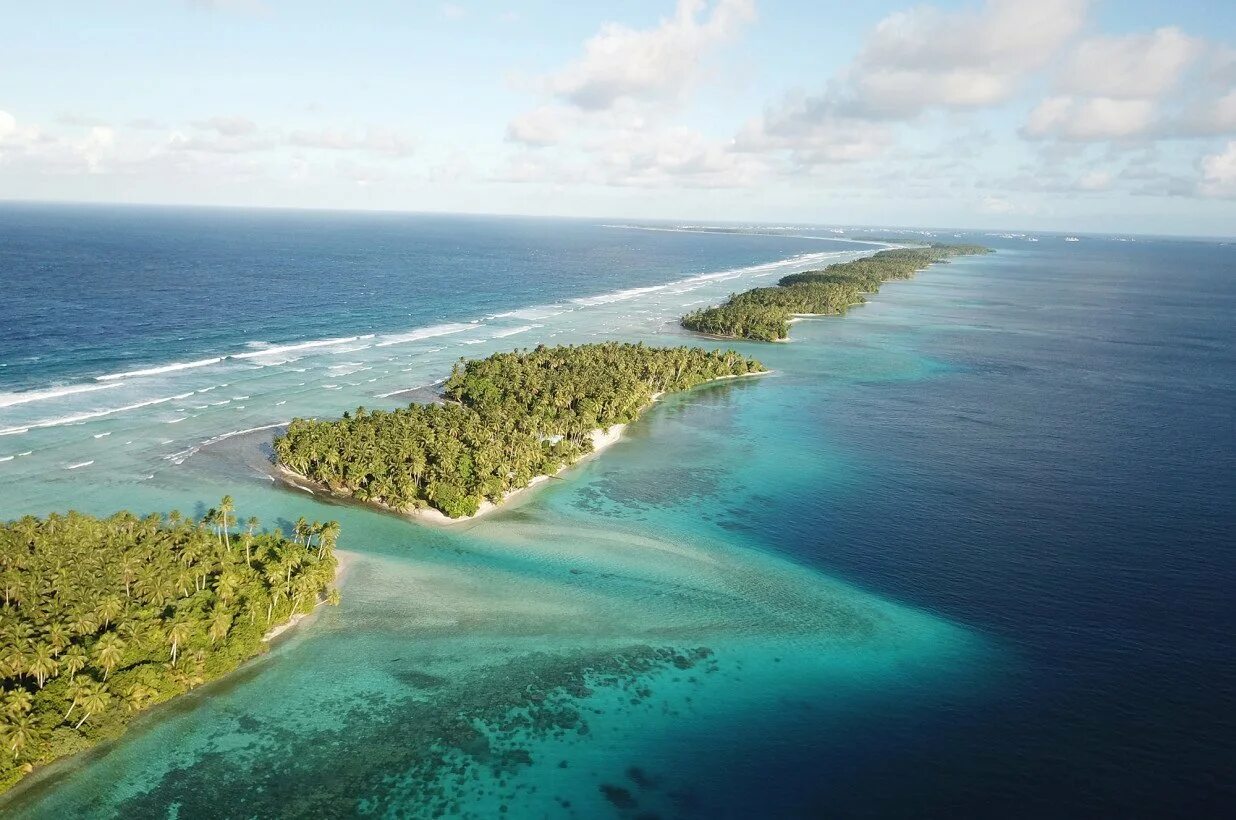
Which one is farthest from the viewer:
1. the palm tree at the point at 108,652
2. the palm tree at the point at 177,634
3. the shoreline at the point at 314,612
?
the shoreline at the point at 314,612

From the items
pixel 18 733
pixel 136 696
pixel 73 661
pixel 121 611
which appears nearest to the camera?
pixel 18 733

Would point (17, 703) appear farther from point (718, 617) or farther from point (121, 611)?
point (718, 617)

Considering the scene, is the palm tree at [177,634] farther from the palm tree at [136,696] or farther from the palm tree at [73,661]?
the palm tree at [73,661]

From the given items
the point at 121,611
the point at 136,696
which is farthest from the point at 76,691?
the point at 121,611

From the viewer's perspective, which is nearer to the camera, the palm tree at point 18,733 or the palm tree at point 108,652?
the palm tree at point 18,733

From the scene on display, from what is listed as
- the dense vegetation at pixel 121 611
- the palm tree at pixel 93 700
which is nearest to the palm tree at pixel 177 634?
the dense vegetation at pixel 121 611

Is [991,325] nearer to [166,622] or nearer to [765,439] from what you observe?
[765,439]
